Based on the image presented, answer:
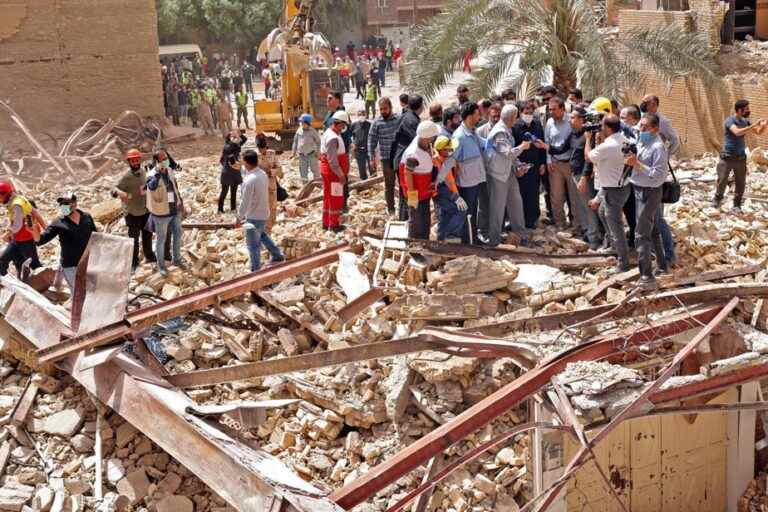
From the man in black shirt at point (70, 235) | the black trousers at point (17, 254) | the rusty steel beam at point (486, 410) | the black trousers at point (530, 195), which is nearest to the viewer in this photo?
the rusty steel beam at point (486, 410)

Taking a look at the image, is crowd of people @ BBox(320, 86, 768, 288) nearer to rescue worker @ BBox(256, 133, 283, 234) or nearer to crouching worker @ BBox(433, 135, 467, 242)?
crouching worker @ BBox(433, 135, 467, 242)

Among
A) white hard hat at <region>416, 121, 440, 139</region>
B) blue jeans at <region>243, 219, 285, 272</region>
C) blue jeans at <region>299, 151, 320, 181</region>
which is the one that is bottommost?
blue jeans at <region>243, 219, 285, 272</region>

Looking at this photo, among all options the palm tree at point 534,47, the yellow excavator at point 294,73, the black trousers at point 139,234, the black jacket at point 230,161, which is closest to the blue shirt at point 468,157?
the black trousers at point 139,234

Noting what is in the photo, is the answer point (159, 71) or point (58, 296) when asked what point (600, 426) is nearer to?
point (58, 296)

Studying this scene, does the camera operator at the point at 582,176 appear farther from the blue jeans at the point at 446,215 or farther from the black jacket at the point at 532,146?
the blue jeans at the point at 446,215

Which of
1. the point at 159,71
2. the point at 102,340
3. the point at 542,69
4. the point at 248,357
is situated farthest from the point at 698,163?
the point at 159,71

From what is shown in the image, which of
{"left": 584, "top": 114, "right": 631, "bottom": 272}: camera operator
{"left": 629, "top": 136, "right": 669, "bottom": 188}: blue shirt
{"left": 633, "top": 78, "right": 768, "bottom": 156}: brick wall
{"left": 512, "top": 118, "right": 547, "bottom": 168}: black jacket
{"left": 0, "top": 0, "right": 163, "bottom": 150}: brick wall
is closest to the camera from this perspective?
{"left": 629, "top": 136, "right": 669, "bottom": 188}: blue shirt

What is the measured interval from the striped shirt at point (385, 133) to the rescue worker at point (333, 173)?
1.22ft

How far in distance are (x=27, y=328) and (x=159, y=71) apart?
15239 mm

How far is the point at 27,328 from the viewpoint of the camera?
9.48 metres

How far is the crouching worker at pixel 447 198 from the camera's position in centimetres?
1027

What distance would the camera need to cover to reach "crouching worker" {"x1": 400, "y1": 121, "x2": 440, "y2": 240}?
10.2 meters

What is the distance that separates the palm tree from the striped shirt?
8.08 feet

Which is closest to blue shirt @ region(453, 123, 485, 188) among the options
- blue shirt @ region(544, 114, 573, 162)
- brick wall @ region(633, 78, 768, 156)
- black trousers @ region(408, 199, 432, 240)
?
black trousers @ region(408, 199, 432, 240)
